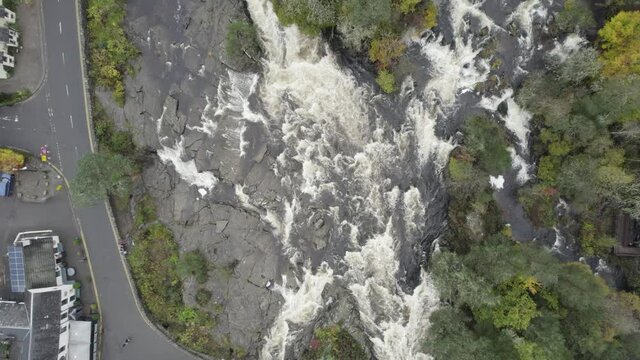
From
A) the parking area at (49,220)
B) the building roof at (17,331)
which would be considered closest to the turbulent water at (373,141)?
the parking area at (49,220)

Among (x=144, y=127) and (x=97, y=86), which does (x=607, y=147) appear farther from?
(x=97, y=86)

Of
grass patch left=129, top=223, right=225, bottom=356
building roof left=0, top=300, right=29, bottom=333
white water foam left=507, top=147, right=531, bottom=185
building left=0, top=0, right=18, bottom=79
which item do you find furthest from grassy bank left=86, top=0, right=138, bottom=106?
white water foam left=507, top=147, right=531, bottom=185

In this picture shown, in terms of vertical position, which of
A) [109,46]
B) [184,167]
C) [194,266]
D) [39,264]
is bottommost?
[194,266]

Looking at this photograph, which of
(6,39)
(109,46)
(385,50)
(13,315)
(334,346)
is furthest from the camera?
(109,46)

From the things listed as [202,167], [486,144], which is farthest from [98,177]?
[486,144]

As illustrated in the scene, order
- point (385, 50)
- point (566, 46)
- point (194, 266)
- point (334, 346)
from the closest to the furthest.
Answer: point (385, 50)
point (566, 46)
point (334, 346)
point (194, 266)

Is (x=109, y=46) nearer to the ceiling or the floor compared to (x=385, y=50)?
nearer to the ceiling

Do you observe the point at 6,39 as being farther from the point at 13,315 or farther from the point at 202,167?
the point at 13,315
